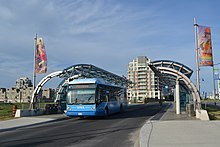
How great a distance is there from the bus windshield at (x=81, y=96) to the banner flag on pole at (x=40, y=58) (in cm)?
760

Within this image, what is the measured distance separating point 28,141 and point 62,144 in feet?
5.99

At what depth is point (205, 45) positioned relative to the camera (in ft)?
77.9

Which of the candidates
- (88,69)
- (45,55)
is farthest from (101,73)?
(45,55)

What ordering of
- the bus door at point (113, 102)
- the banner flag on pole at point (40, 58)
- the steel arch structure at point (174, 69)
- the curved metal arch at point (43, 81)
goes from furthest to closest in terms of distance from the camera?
the banner flag on pole at point (40, 58)
the curved metal arch at point (43, 81)
the bus door at point (113, 102)
the steel arch structure at point (174, 69)

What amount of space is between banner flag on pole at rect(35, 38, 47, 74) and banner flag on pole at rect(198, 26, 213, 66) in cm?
1539

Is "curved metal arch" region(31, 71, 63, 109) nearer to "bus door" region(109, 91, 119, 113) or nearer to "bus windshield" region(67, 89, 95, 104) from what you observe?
"bus door" region(109, 91, 119, 113)

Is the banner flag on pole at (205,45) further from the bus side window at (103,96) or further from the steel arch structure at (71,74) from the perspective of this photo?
the steel arch structure at (71,74)

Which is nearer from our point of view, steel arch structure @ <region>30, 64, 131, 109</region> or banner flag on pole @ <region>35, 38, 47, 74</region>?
steel arch structure @ <region>30, 64, 131, 109</region>

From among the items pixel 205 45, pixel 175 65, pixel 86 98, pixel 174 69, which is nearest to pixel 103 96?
pixel 86 98

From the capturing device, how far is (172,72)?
85.2 feet

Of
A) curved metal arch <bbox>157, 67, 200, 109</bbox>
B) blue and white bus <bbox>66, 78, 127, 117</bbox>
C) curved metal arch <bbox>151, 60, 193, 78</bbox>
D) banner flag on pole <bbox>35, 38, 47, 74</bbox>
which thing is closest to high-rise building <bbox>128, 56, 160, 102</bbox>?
banner flag on pole <bbox>35, 38, 47, 74</bbox>

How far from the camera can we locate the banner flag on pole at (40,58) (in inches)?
Result: 1152

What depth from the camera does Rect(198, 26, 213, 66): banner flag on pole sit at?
23.5m

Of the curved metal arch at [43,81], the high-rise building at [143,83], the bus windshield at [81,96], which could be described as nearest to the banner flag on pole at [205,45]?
the bus windshield at [81,96]
